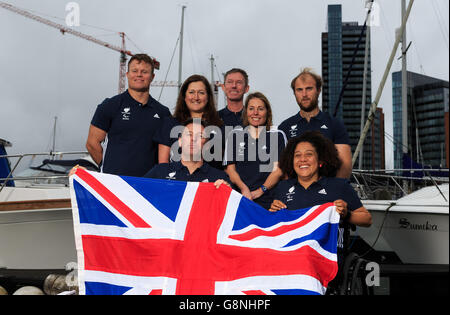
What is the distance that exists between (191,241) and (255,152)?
1188 millimetres

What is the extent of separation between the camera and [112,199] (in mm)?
3633

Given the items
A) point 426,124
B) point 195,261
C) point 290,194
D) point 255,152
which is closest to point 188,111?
point 255,152

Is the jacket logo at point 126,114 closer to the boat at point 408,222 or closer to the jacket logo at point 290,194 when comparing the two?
the jacket logo at point 290,194

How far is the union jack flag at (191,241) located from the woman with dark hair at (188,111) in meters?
0.66

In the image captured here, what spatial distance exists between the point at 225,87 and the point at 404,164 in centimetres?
530

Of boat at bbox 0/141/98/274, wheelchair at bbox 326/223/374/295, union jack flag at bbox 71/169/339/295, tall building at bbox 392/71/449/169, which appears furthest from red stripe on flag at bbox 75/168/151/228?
boat at bbox 0/141/98/274

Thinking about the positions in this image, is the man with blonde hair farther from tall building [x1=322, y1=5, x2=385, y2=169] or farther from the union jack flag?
tall building [x1=322, y1=5, x2=385, y2=169]

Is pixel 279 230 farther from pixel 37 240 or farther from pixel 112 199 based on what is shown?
pixel 37 240

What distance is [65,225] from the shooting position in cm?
625

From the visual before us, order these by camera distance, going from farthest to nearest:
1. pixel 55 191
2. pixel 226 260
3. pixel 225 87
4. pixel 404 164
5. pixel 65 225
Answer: pixel 404 164
pixel 55 191
pixel 65 225
pixel 225 87
pixel 226 260

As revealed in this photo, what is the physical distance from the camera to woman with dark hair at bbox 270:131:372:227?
349 centimetres

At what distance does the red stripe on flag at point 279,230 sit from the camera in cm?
340
